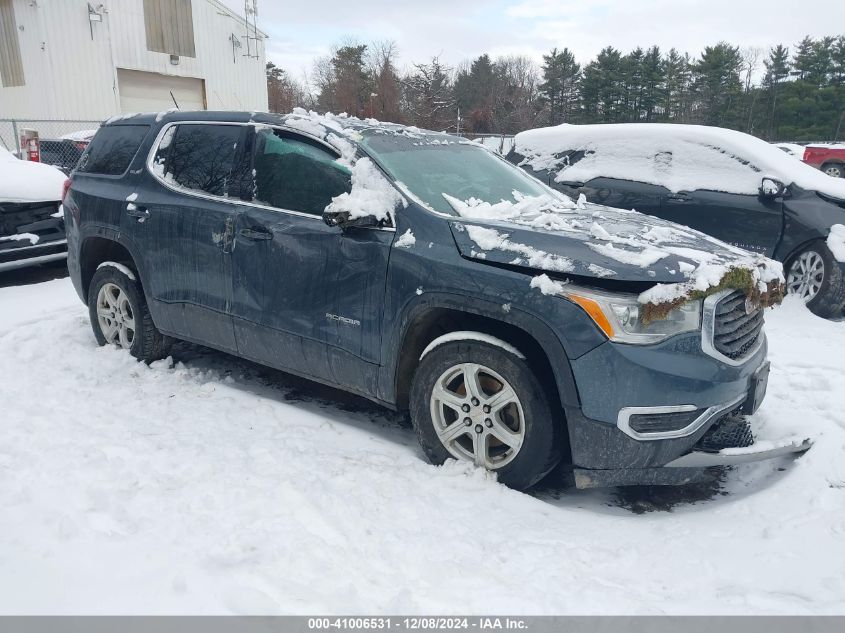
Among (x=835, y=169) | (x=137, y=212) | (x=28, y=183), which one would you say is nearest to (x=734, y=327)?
(x=137, y=212)

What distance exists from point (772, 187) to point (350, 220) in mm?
5146

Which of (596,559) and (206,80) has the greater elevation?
(206,80)

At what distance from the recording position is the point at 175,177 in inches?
173

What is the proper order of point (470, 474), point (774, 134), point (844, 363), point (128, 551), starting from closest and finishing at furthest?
point (128, 551)
point (470, 474)
point (844, 363)
point (774, 134)

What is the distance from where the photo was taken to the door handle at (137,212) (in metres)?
4.41

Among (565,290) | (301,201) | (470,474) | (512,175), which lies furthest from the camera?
(512,175)

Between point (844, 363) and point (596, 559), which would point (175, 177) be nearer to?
point (596, 559)

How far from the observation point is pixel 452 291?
122 inches

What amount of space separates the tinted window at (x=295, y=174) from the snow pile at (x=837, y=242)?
521 centimetres

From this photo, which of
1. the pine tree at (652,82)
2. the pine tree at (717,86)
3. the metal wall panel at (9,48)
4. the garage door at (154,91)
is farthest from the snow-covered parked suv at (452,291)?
the pine tree at (717,86)

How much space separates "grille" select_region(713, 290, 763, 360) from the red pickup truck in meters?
22.4

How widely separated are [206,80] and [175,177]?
77.6 ft

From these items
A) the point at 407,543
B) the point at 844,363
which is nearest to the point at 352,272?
the point at 407,543

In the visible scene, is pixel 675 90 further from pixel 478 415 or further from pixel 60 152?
pixel 478 415
